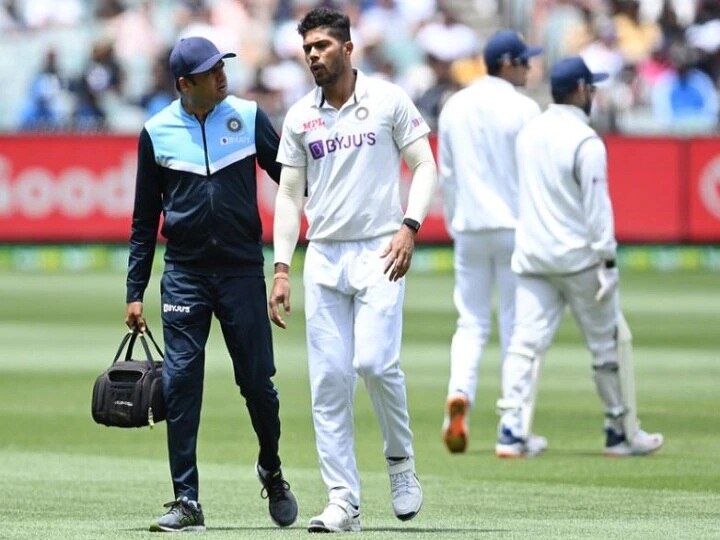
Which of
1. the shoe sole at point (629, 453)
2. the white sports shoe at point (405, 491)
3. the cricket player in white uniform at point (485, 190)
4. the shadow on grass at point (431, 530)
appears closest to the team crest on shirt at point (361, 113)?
the white sports shoe at point (405, 491)

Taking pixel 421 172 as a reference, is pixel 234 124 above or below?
above

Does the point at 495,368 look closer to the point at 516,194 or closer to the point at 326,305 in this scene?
the point at 516,194

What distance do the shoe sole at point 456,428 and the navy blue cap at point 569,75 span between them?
1.86 meters

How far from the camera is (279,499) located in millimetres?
8641

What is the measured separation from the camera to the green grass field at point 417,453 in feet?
28.5

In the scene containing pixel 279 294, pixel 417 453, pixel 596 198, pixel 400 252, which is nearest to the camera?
pixel 400 252

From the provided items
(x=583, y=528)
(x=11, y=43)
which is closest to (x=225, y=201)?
(x=583, y=528)

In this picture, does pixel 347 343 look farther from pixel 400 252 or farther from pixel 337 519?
pixel 337 519

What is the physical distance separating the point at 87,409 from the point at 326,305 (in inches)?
218

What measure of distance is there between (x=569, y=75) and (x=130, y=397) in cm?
395

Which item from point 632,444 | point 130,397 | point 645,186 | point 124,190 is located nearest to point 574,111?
point 632,444

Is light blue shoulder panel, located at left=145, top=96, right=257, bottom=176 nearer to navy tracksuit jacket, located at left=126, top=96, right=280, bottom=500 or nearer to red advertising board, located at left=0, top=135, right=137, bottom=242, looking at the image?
navy tracksuit jacket, located at left=126, top=96, right=280, bottom=500

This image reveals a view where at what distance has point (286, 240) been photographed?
8.45m

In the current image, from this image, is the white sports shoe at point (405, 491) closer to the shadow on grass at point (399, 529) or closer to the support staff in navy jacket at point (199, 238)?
the shadow on grass at point (399, 529)
